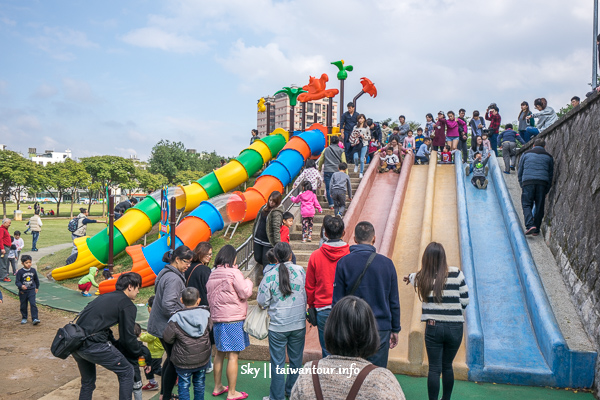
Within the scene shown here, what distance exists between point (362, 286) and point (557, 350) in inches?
103

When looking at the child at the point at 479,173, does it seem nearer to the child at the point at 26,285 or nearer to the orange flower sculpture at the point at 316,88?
the orange flower sculpture at the point at 316,88

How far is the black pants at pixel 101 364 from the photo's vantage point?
410cm

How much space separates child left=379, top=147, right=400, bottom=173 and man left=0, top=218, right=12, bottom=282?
1006cm

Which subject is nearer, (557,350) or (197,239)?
(557,350)

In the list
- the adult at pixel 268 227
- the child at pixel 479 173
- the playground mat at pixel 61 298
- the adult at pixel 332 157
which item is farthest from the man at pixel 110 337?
the child at pixel 479 173

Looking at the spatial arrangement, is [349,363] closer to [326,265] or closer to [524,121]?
[326,265]

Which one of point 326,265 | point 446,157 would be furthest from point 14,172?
point 326,265

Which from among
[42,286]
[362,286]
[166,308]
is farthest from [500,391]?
[42,286]

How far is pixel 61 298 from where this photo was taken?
10.8 meters

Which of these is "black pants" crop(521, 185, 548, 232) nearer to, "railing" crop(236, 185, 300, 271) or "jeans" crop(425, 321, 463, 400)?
"jeans" crop(425, 321, 463, 400)

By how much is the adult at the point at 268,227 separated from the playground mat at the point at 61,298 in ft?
10.3

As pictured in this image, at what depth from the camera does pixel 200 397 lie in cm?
436

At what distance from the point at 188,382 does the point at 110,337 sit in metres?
0.87

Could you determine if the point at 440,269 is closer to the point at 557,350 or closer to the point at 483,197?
the point at 557,350
